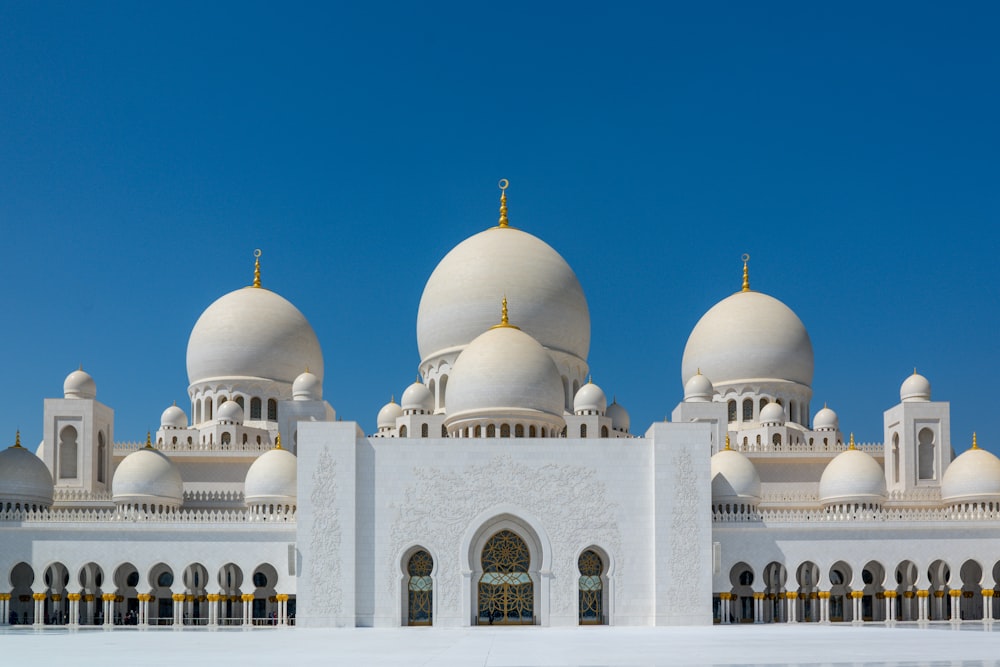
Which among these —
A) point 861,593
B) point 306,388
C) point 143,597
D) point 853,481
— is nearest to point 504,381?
point 306,388

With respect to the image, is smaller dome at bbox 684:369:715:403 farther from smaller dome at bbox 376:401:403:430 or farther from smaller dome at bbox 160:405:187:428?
smaller dome at bbox 160:405:187:428

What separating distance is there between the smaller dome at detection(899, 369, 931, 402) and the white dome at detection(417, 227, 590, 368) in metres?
8.38

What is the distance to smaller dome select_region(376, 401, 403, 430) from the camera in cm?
3391

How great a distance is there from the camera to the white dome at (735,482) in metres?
29.0

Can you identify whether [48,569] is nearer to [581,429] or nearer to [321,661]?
[581,429]

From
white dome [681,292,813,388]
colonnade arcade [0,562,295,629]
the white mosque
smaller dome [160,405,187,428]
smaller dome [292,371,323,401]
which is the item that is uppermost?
white dome [681,292,813,388]

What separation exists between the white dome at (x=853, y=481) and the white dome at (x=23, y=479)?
707 inches

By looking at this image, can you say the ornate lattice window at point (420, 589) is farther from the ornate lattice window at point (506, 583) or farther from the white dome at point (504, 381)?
the white dome at point (504, 381)

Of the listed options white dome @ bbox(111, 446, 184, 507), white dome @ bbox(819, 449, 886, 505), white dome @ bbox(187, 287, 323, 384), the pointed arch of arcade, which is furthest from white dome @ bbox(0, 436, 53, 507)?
white dome @ bbox(819, 449, 886, 505)

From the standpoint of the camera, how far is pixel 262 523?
2742 centimetres

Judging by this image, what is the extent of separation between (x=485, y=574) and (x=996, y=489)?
11.9 meters

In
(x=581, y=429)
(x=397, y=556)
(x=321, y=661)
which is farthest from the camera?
(x=581, y=429)

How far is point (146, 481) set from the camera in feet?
93.9

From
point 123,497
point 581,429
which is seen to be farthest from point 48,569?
point 581,429
